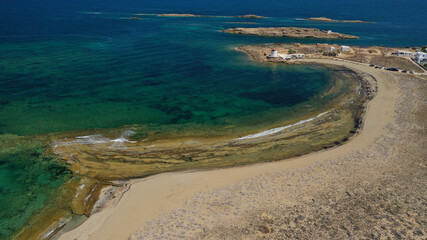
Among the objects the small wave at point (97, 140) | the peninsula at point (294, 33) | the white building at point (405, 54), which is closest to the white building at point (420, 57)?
the white building at point (405, 54)

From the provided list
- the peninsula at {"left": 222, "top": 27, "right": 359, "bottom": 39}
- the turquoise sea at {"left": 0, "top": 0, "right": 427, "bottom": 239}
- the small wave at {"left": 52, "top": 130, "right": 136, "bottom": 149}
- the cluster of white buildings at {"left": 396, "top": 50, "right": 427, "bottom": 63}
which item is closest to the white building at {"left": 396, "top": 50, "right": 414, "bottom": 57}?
the cluster of white buildings at {"left": 396, "top": 50, "right": 427, "bottom": 63}

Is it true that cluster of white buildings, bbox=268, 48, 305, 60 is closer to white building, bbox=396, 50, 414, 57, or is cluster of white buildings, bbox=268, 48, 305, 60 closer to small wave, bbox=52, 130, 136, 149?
white building, bbox=396, 50, 414, 57

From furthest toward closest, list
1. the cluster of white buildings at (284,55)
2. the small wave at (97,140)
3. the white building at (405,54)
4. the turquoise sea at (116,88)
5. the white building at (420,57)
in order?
the white building at (405,54) → the cluster of white buildings at (284,55) → the white building at (420,57) → the small wave at (97,140) → the turquoise sea at (116,88)

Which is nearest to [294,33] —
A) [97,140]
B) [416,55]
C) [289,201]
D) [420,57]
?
[416,55]

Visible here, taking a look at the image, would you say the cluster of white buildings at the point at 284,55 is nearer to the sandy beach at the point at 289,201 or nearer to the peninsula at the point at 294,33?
the peninsula at the point at 294,33

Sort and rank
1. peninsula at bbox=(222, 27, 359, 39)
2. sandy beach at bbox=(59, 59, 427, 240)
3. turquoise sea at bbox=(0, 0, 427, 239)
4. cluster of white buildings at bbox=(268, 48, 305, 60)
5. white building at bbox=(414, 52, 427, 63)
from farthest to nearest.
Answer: peninsula at bbox=(222, 27, 359, 39), cluster of white buildings at bbox=(268, 48, 305, 60), white building at bbox=(414, 52, 427, 63), turquoise sea at bbox=(0, 0, 427, 239), sandy beach at bbox=(59, 59, 427, 240)

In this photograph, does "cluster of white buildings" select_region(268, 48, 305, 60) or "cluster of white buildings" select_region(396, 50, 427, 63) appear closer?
"cluster of white buildings" select_region(396, 50, 427, 63)

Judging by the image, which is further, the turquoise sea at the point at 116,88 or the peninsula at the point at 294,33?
the peninsula at the point at 294,33
